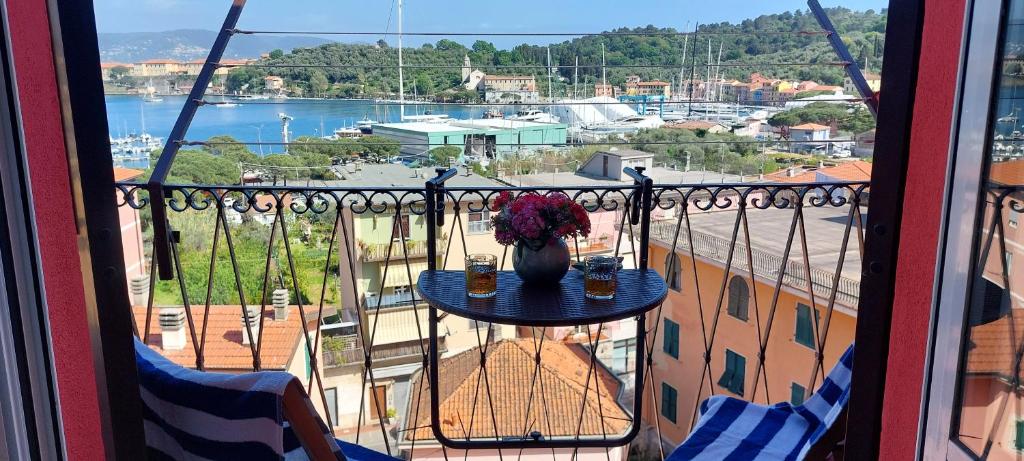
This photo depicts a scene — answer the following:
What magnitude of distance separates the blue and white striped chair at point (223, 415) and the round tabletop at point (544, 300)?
470 mm

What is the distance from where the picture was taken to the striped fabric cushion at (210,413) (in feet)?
4.66

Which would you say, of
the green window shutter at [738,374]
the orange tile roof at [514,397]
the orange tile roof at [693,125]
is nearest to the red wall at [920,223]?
the orange tile roof at [693,125]

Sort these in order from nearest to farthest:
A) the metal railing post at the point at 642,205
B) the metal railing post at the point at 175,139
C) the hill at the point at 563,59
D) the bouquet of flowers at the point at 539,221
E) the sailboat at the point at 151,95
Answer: the metal railing post at the point at 175,139, the bouquet of flowers at the point at 539,221, the metal railing post at the point at 642,205, the sailboat at the point at 151,95, the hill at the point at 563,59

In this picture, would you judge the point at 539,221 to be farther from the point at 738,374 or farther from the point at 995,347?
the point at 738,374

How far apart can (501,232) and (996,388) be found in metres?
1.16

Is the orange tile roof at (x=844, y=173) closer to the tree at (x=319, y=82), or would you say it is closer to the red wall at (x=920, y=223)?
the red wall at (x=920, y=223)

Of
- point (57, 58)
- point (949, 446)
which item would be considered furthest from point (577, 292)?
point (57, 58)

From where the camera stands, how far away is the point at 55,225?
126cm

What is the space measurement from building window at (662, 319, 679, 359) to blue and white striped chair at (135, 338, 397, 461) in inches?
311

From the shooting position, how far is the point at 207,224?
6988 millimetres

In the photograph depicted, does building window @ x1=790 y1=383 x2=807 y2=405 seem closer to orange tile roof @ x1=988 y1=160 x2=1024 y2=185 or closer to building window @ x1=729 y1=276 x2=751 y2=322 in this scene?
building window @ x1=729 y1=276 x2=751 y2=322

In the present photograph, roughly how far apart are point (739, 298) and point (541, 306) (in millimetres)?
6740

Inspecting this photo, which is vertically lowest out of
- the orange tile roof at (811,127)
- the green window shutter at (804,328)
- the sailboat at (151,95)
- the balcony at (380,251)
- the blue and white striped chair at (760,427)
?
the green window shutter at (804,328)

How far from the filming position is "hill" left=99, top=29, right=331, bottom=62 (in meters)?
2.77
